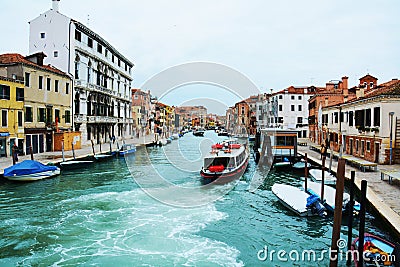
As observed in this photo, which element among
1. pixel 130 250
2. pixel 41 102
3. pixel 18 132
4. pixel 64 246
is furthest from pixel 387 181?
pixel 41 102

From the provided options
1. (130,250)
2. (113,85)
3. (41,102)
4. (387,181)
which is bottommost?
(130,250)

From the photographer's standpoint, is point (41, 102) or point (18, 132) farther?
point (41, 102)

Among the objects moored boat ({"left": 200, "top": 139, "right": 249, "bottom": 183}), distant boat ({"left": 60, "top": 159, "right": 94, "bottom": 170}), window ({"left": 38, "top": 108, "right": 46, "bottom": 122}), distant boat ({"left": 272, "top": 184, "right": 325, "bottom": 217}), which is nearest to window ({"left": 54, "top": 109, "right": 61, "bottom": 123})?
window ({"left": 38, "top": 108, "right": 46, "bottom": 122})

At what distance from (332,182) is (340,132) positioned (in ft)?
32.3

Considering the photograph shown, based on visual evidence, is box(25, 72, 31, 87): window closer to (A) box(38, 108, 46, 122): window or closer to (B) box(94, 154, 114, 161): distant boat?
(A) box(38, 108, 46, 122): window

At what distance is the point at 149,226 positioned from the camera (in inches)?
369

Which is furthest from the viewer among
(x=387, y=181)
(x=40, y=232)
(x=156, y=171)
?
(x=156, y=171)

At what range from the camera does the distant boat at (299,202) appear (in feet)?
33.8

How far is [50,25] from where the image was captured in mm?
26688

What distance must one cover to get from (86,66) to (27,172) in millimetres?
16999

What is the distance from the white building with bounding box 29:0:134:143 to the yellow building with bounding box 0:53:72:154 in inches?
81.8

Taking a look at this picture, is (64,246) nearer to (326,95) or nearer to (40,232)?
(40,232)

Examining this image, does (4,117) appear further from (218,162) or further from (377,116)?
(377,116)

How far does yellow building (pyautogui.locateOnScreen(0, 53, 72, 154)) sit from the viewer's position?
20156mm
